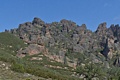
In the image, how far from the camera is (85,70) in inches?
3329

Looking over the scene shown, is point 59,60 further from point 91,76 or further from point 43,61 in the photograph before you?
point 91,76

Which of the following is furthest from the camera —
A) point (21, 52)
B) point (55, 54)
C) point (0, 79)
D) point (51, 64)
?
point (55, 54)

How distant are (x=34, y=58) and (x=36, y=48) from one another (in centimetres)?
766

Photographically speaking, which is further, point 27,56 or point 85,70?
point 27,56

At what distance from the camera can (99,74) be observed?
82.6 m

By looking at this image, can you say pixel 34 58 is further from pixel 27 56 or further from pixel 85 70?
pixel 85 70

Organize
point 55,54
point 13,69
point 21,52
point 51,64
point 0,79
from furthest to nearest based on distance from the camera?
point 55,54
point 21,52
point 51,64
point 13,69
point 0,79

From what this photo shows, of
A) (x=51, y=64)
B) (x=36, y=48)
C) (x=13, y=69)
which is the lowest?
(x=13, y=69)

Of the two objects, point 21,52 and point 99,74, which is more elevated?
point 21,52

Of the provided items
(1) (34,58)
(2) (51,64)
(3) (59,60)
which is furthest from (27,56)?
(3) (59,60)

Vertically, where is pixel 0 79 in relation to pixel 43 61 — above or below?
below

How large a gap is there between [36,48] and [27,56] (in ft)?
29.6

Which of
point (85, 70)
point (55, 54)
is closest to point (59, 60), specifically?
point (55, 54)

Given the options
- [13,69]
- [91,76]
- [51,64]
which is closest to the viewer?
[13,69]
